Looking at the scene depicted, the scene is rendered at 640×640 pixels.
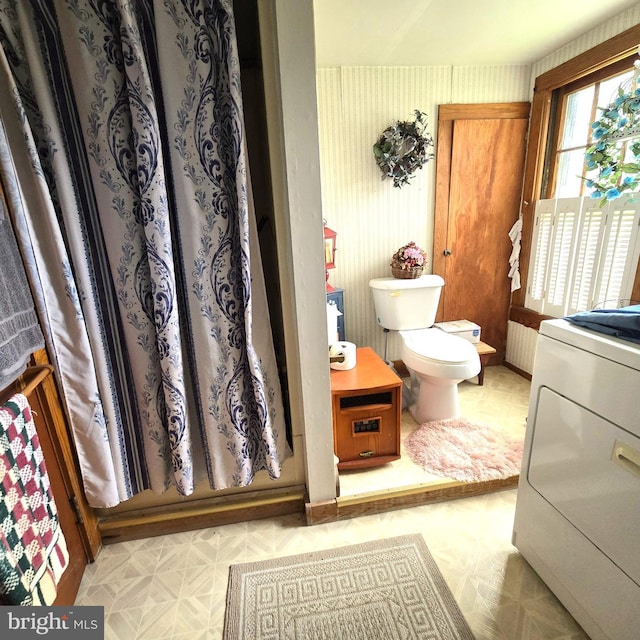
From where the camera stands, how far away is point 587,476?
0.95m

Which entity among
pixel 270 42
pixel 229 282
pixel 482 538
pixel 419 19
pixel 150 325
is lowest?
pixel 482 538

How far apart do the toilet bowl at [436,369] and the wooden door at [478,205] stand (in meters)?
0.58

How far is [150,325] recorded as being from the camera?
115 cm

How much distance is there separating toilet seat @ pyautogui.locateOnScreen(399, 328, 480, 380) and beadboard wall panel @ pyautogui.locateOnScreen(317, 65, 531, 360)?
22.0 inches

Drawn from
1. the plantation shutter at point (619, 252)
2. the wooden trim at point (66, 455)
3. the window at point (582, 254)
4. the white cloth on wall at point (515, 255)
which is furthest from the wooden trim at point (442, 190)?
the wooden trim at point (66, 455)

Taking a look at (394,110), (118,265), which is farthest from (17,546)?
(394,110)

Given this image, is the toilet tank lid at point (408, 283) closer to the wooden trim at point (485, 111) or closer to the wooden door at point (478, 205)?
the wooden door at point (478, 205)

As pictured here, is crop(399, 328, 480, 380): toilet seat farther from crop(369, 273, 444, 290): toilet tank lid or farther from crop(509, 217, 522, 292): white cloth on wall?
crop(509, 217, 522, 292): white cloth on wall

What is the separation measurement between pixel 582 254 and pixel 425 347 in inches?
42.5

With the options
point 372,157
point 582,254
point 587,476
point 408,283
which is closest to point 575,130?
point 582,254

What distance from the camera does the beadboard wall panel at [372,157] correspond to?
2.13 m

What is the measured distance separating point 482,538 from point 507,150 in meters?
2.33

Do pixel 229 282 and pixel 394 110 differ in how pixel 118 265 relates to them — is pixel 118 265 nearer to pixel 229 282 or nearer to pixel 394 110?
pixel 229 282

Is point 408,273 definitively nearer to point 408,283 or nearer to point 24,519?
point 408,283
